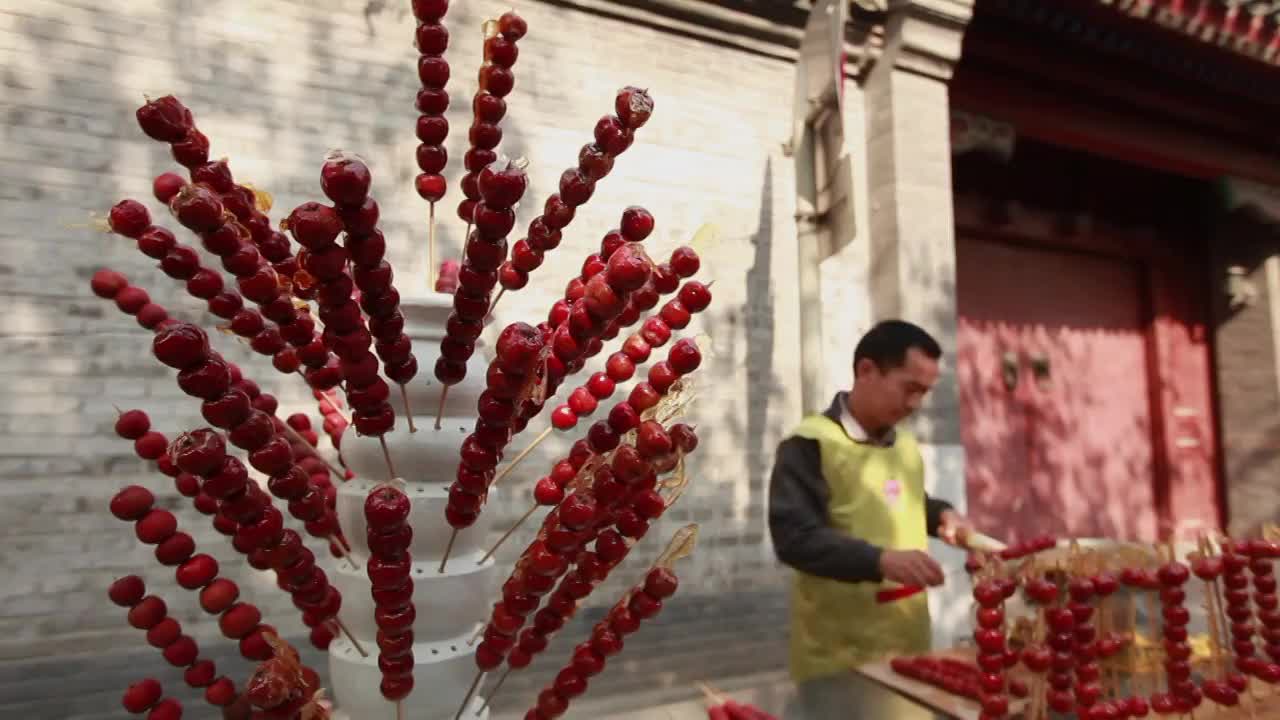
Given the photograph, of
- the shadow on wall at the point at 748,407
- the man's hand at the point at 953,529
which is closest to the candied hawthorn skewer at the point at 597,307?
the man's hand at the point at 953,529

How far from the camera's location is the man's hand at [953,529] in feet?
8.78

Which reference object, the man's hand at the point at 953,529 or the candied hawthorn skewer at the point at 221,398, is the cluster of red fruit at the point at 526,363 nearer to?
the candied hawthorn skewer at the point at 221,398

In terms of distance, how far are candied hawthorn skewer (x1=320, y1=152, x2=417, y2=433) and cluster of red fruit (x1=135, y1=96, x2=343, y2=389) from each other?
0.11m

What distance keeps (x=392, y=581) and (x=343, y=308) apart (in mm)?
330

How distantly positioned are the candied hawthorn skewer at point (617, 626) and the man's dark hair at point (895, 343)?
1.58 metres

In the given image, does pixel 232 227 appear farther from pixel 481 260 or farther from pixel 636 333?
pixel 636 333

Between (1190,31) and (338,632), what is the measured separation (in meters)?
Answer: 6.40

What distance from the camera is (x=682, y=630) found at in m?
4.09

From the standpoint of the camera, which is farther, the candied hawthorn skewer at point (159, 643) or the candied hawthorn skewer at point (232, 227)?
the candied hawthorn skewer at point (159, 643)

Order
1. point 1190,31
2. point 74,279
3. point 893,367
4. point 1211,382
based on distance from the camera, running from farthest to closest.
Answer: point 1211,382
point 1190,31
point 74,279
point 893,367

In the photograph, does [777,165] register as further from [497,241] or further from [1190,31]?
[497,241]

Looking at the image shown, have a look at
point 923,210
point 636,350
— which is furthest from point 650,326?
point 923,210

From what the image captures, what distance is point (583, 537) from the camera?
950mm

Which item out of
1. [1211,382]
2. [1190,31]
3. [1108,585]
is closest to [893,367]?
[1108,585]
